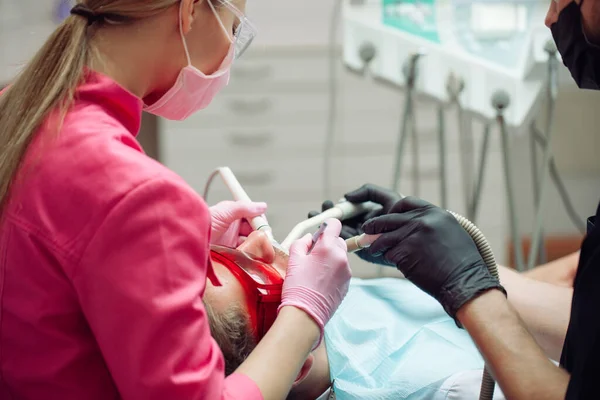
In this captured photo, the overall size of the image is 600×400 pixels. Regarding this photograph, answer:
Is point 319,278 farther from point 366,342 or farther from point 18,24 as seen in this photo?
point 18,24

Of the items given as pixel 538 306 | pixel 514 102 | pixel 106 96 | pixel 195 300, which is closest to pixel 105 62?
pixel 106 96

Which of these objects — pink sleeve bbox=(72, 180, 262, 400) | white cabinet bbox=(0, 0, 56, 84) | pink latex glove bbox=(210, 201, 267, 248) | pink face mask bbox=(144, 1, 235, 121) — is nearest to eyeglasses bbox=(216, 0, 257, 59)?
pink face mask bbox=(144, 1, 235, 121)

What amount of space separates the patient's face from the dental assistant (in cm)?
21

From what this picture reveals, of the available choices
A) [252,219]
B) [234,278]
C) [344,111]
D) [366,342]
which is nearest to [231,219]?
[252,219]

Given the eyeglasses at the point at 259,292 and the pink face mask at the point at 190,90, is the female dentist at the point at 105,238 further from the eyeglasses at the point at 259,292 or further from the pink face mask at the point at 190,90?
the eyeglasses at the point at 259,292

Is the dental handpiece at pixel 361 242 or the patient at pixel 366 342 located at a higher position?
the dental handpiece at pixel 361 242

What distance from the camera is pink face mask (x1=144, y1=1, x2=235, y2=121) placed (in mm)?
1134

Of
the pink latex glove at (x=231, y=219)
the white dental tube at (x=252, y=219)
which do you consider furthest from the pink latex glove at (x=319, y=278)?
the pink latex glove at (x=231, y=219)

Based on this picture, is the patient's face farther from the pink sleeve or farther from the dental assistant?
the pink sleeve

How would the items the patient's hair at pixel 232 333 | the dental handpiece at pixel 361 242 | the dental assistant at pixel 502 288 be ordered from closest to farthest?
the dental assistant at pixel 502 288, the patient's hair at pixel 232 333, the dental handpiece at pixel 361 242

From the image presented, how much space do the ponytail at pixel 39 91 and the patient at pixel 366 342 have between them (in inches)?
18.6

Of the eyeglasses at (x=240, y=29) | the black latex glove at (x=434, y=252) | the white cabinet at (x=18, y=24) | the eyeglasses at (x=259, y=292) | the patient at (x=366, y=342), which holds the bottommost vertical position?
the patient at (x=366, y=342)

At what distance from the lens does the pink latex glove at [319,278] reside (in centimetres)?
115

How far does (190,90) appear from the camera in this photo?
1.17m
